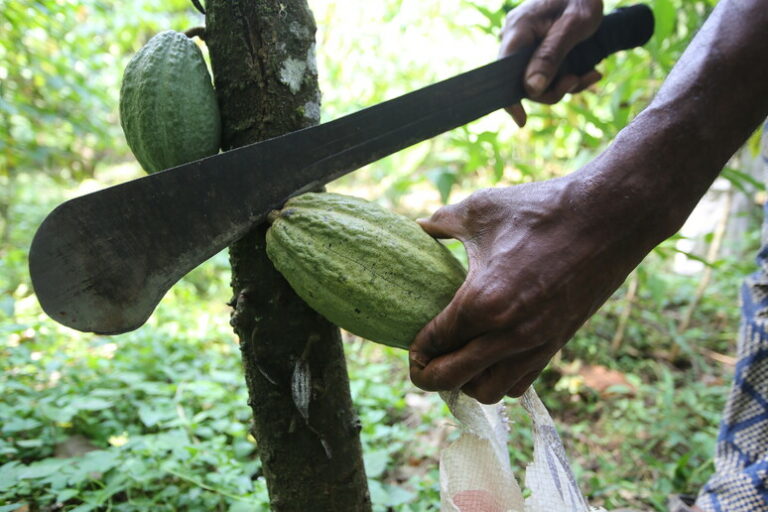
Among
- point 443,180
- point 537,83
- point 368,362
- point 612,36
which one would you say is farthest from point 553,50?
point 368,362

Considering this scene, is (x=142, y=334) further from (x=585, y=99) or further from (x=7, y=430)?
(x=585, y=99)

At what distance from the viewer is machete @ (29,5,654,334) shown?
75cm

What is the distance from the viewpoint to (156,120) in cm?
85

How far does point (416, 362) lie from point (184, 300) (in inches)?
109

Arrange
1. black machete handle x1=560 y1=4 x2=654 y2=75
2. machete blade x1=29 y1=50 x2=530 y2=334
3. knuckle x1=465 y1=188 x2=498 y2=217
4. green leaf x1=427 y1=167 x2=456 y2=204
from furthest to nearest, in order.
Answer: green leaf x1=427 y1=167 x2=456 y2=204 < black machete handle x1=560 y1=4 x2=654 y2=75 < knuckle x1=465 y1=188 x2=498 y2=217 < machete blade x1=29 y1=50 x2=530 y2=334

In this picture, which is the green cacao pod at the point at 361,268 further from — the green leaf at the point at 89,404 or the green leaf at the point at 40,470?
the green leaf at the point at 89,404

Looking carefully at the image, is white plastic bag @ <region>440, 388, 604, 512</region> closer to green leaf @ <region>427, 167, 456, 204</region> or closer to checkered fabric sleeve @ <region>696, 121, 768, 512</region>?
checkered fabric sleeve @ <region>696, 121, 768, 512</region>

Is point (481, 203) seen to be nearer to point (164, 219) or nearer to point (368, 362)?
point (164, 219)

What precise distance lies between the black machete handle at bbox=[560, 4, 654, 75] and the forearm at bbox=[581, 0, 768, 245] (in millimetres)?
536

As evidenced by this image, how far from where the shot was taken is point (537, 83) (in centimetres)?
123

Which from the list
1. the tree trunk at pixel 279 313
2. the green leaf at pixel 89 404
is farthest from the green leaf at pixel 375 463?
the green leaf at pixel 89 404

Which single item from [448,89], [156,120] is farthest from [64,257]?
[448,89]

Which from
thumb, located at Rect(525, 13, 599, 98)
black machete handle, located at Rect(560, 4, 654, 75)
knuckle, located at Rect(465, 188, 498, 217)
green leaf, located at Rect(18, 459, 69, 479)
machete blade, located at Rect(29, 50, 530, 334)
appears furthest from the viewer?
black machete handle, located at Rect(560, 4, 654, 75)

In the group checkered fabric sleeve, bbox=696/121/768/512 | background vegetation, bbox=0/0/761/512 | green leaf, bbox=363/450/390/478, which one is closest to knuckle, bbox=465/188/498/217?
background vegetation, bbox=0/0/761/512
